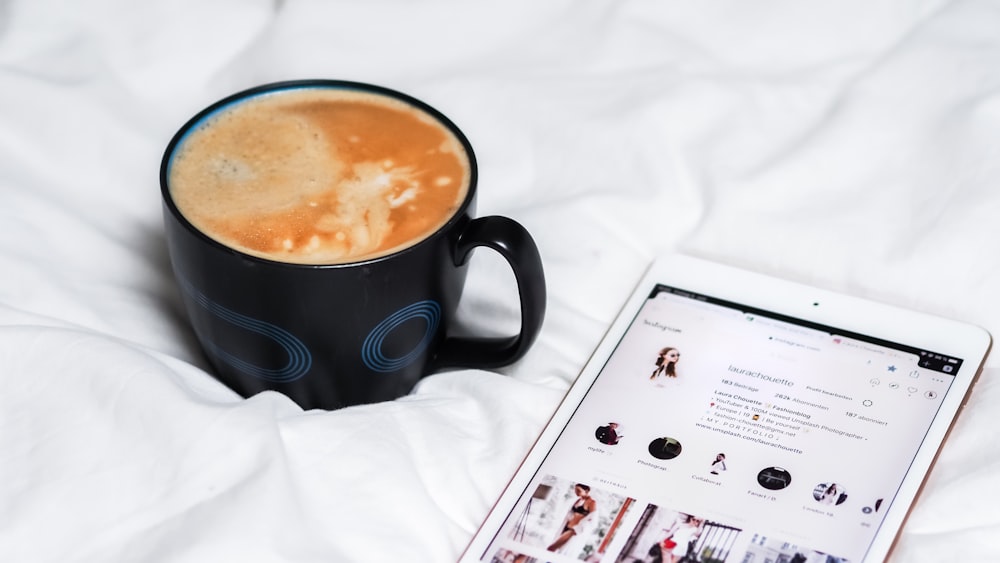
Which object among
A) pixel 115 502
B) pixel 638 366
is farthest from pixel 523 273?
pixel 115 502

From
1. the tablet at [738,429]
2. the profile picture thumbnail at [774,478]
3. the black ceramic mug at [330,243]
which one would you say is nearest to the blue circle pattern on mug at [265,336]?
the black ceramic mug at [330,243]

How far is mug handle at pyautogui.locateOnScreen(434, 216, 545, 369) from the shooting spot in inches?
23.3

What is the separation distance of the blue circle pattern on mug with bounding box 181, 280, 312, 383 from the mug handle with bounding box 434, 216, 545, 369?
92 millimetres

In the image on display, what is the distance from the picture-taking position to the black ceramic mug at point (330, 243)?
566 millimetres

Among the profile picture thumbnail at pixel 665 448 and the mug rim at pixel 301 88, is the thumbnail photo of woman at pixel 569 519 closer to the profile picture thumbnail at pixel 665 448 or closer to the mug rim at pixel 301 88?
the profile picture thumbnail at pixel 665 448

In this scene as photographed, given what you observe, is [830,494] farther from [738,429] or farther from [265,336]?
[265,336]

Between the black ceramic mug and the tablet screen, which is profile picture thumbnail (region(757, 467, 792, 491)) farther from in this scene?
the black ceramic mug

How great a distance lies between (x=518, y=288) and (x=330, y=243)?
11 cm

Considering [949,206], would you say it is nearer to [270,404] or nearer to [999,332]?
[999,332]

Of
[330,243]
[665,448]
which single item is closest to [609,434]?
[665,448]

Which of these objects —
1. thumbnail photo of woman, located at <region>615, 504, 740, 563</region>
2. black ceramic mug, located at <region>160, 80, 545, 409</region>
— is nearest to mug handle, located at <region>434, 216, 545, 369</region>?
black ceramic mug, located at <region>160, 80, 545, 409</region>

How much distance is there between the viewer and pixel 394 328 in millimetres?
598

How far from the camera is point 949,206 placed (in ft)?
2.37

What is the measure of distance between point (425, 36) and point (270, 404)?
34 cm
